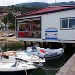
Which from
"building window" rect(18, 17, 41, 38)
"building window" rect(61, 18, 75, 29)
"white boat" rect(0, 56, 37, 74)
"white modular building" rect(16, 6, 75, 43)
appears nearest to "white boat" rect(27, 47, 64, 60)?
"white modular building" rect(16, 6, 75, 43)

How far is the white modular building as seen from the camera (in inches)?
1163

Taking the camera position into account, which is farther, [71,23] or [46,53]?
[71,23]

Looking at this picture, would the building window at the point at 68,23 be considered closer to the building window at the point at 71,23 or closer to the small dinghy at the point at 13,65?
the building window at the point at 71,23

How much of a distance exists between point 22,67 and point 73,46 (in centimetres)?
1549

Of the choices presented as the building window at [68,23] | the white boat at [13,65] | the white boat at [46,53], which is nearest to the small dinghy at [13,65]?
the white boat at [13,65]

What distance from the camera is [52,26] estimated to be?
30.7 m

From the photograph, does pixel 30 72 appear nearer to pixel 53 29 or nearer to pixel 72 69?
pixel 72 69

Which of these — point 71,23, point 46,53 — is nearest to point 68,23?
point 71,23

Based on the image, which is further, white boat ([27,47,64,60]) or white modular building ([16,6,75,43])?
white modular building ([16,6,75,43])

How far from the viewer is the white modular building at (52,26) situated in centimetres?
2953

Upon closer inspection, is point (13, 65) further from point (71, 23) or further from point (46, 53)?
point (71, 23)

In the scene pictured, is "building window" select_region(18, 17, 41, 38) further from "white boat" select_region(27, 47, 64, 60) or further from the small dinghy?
the small dinghy

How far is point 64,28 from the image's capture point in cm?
2983

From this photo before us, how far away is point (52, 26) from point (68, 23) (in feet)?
5.79
